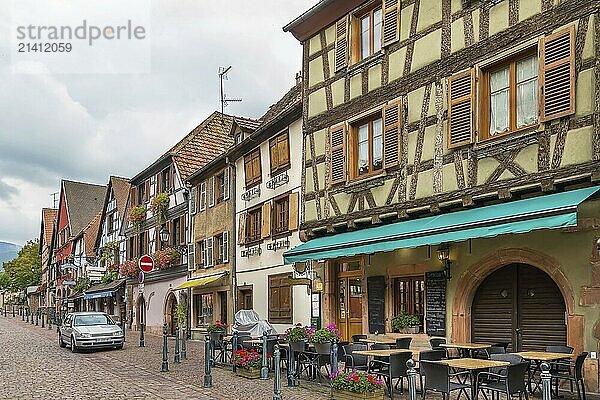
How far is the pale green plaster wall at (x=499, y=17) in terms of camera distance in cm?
1356

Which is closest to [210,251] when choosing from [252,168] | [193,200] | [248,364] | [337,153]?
[193,200]

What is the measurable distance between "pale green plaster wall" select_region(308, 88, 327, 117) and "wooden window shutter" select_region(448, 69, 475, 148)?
17.2ft

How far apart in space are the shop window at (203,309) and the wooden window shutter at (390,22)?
16587 mm

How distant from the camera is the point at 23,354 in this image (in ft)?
81.2

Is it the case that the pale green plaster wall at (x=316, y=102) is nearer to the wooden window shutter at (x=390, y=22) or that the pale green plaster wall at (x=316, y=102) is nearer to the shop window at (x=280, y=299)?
the wooden window shutter at (x=390, y=22)

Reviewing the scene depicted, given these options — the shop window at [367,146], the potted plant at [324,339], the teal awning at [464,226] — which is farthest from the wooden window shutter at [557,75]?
the potted plant at [324,339]

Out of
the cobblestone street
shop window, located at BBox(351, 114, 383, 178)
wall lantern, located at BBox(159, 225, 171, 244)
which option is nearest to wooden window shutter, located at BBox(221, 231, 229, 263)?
the cobblestone street

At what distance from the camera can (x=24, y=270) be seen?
85062 mm

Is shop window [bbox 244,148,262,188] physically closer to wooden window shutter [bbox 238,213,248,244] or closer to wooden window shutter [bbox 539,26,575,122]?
wooden window shutter [bbox 238,213,248,244]

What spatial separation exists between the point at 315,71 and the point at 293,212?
15.5 ft

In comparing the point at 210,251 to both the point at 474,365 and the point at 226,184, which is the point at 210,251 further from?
the point at 474,365

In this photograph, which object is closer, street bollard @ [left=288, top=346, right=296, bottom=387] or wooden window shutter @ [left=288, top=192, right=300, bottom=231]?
street bollard @ [left=288, top=346, right=296, bottom=387]

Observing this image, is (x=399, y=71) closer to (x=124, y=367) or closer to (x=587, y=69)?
(x=587, y=69)

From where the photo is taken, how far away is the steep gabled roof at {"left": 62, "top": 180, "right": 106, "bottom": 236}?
6788 cm
